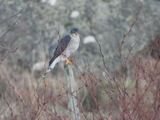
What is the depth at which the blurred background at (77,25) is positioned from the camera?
9.81 meters

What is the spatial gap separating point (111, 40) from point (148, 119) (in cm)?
686

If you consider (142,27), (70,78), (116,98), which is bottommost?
(142,27)

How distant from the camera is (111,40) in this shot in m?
10.1

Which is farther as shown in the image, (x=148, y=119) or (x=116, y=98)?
(x=116, y=98)

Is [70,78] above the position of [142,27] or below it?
above

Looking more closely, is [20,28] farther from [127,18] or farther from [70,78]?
[70,78]

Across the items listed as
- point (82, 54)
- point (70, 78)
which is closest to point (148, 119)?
point (70, 78)

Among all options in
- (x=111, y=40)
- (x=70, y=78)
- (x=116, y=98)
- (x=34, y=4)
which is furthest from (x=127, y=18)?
(x=116, y=98)

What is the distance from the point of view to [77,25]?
10586 millimetres

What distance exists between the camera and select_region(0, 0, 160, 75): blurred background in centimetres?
981

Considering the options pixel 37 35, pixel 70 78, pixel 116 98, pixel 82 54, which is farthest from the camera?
pixel 37 35

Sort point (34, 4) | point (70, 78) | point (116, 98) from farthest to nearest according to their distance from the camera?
point (34, 4), point (70, 78), point (116, 98)

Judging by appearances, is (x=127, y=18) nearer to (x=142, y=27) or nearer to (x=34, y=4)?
(x=142, y=27)

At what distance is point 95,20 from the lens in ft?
35.2
